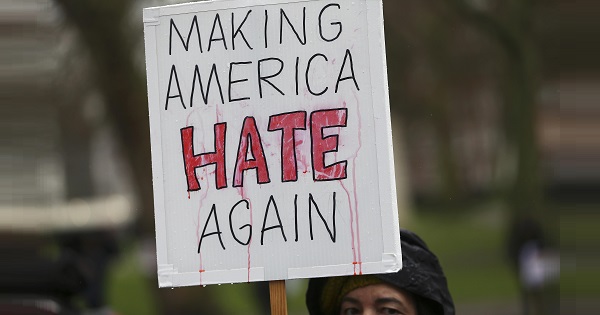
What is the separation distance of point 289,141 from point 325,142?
0.37ft

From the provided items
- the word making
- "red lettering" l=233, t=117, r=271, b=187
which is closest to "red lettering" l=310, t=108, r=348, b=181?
the word making

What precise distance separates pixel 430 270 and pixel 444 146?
2685 cm

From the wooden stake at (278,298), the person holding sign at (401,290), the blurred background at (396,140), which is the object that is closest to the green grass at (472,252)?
the blurred background at (396,140)

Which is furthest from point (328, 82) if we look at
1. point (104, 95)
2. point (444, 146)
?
point (444, 146)

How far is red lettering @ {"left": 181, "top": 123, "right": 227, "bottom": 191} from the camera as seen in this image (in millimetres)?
3547

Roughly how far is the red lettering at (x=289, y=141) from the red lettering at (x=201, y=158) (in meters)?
0.18

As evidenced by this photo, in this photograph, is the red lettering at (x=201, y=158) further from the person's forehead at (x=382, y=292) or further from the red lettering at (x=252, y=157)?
the person's forehead at (x=382, y=292)

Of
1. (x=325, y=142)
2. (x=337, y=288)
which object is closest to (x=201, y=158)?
(x=325, y=142)

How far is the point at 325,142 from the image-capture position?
11.5ft

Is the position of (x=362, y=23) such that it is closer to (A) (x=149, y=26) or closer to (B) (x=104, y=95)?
(A) (x=149, y=26)

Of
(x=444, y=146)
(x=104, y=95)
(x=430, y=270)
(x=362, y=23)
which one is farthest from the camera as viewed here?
(x=444, y=146)

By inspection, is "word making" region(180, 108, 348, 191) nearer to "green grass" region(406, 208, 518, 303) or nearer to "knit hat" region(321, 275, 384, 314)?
"knit hat" region(321, 275, 384, 314)

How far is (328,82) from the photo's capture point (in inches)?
137

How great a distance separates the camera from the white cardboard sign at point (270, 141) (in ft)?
11.3
